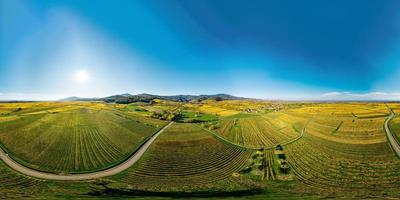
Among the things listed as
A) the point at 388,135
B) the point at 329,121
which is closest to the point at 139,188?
the point at 388,135

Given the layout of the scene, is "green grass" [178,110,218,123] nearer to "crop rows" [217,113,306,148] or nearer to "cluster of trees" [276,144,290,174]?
"crop rows" [217,113,306,148]

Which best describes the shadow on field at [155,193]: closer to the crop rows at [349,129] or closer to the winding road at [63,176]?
the winding road at [63,176]

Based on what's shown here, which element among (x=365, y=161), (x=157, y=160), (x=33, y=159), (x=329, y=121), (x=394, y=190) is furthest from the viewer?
(x=329, y=121)

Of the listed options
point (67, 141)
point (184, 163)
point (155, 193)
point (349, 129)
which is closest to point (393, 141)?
point (349, 129)

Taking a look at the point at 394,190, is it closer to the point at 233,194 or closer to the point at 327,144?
the point at 327,144

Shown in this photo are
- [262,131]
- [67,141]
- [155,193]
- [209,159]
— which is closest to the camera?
[155,193]

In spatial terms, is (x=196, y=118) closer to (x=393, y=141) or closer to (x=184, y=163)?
(x=184, y=163)
